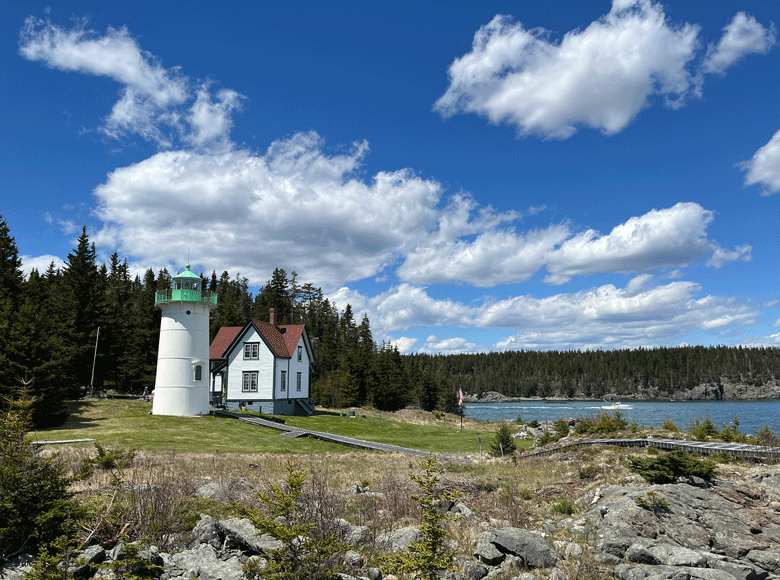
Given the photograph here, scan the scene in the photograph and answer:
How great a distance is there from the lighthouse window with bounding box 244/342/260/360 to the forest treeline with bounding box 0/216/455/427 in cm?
1309

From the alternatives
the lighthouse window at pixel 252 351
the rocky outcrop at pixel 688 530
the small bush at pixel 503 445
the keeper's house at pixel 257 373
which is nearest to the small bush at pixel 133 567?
the rocky outcrop at pixel 688 530

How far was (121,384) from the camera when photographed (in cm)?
5781

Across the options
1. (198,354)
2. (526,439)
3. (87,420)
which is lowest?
(526,439)

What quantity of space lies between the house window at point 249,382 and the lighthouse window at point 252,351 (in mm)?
1359

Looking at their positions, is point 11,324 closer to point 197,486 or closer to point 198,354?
point 198,354

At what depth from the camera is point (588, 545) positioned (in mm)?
11109

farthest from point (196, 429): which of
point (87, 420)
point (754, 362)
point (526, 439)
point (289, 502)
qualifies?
point (754, 362)

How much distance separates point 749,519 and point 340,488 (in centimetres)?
1090

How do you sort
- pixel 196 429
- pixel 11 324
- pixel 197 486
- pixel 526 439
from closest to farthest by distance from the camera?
pixel 197 486
pixel 11 324
pixel 196 429
pixel 526 439

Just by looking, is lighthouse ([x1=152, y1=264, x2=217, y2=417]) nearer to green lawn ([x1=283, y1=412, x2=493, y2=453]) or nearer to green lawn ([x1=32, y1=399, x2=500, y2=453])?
green lawn ([x1=32, y1=399, x2=500, y2=453])

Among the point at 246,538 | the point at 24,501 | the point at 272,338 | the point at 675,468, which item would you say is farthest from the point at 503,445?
the point at 272,338

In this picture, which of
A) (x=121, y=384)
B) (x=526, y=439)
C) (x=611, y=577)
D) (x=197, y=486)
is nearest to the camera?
(x=611, y=577)

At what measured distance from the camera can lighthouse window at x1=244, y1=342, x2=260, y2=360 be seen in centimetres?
4666

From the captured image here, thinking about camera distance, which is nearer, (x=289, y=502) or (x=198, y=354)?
(x=289, y=502)
